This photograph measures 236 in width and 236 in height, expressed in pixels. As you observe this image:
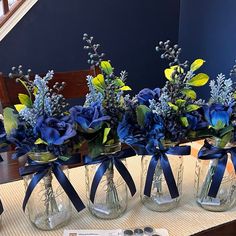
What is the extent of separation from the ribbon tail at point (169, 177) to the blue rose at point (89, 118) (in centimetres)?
19

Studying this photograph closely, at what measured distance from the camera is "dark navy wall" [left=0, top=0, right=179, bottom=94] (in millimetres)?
2357

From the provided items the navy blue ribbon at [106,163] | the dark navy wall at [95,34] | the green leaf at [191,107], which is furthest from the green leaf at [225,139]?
the dark navy wall at [95,34]

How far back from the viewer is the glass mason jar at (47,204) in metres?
0.76

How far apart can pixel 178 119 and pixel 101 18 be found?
6.58ft

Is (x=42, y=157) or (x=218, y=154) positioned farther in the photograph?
(x=218, y=154)

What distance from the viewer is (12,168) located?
41.6 inches

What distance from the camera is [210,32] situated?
2574 mm

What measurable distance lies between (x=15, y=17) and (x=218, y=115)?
192 centimetres

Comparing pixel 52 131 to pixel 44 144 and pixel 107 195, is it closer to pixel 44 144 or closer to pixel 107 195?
pixel 44 144

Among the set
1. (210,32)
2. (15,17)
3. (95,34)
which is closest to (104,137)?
(15,17)

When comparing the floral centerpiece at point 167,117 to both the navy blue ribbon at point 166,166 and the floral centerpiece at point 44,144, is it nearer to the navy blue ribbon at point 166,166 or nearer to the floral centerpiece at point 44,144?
the navy blue ribbon at point 166,166

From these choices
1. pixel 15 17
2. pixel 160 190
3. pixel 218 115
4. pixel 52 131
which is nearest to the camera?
pixel 52 131

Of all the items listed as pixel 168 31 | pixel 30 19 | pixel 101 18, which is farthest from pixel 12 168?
pixel 168 31

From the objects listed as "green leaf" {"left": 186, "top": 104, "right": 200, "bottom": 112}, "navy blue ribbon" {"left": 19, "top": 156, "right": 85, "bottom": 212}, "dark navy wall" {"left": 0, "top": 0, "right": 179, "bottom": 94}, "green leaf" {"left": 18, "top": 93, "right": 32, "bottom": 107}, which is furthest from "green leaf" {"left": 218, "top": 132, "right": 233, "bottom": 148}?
"dark navy wall" {"left": 0, "top": 0, "right": 179, "bottom": 94}
